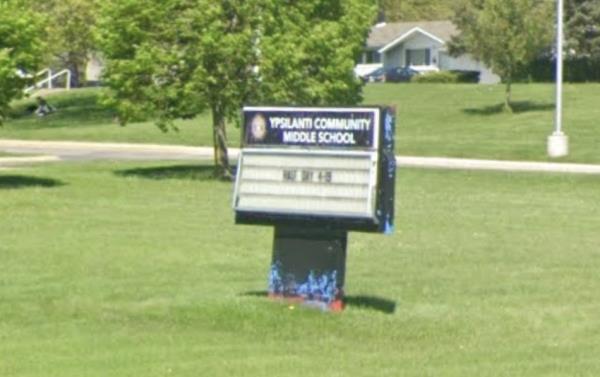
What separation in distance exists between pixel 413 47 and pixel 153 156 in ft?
179

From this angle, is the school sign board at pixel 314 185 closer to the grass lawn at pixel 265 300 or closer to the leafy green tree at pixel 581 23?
the grass lawn at pixel 265 300

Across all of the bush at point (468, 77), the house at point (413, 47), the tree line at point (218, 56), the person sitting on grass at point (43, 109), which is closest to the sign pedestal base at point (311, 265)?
the tree line at point (218, 56)

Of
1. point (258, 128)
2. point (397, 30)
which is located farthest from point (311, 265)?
point (397, 30)

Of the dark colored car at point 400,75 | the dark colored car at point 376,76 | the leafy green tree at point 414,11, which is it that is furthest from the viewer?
the leafy green tree at point 414,11

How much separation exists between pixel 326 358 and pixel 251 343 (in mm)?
801

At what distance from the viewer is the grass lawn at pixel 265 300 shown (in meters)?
11.0

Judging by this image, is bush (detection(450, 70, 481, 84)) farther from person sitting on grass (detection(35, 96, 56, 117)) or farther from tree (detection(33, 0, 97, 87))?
person sitting on grass (detection(35, 96, 56, 117))

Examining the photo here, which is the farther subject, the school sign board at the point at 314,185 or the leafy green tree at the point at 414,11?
the leafy green tree at the point at 414,11

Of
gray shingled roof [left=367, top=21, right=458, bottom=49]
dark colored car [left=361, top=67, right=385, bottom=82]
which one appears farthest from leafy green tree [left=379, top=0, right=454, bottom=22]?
dark colored car [left=361, top=67, right=385, bottom=82]

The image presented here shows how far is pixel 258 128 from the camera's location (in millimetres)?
Answer: 12930

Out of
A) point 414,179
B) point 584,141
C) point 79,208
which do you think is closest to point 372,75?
point 584,141

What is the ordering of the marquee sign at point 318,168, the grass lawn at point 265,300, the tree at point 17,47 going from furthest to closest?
1. the tree at point 17,47
2. the marquee sign at point 318,168
3. the grass lawn at point 265,300

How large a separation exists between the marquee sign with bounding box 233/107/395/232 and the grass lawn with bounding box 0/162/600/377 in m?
0.85

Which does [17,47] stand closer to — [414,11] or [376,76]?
[376,76]
